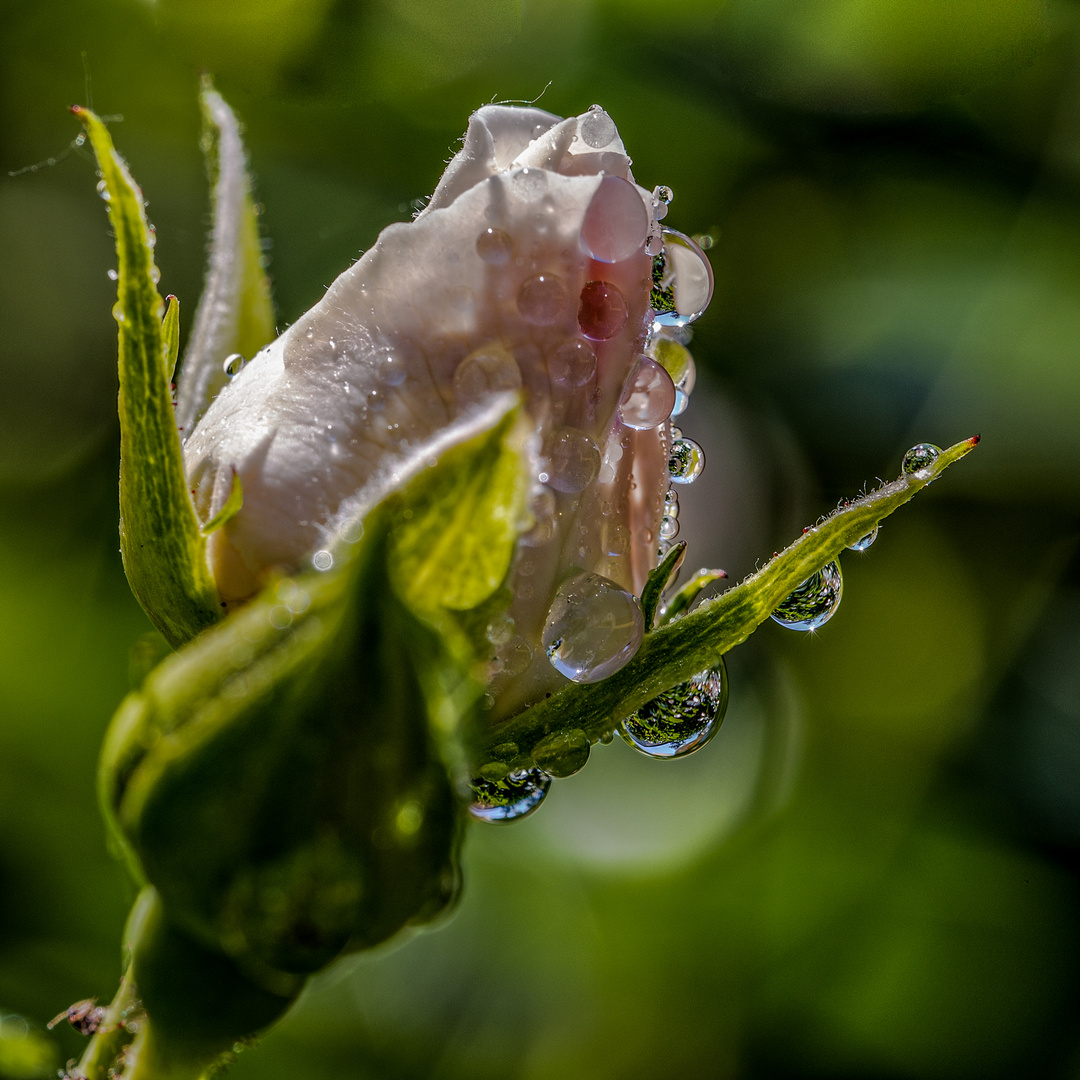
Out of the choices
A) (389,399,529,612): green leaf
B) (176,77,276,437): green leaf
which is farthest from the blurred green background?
(389,399,529,612): green leaf

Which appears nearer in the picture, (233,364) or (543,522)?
(543,522)

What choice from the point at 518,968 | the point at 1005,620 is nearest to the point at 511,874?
the point at 518,968

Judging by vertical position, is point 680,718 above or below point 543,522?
below

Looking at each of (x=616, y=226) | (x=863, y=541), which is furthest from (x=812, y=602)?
(x=616, y=226)

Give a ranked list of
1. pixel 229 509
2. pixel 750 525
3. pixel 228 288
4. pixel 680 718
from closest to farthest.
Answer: pixel 229 509 → pixel 680 718 → pixel 228 288 → pixel 750 525

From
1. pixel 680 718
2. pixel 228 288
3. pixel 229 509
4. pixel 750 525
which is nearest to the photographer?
pixel 229 509

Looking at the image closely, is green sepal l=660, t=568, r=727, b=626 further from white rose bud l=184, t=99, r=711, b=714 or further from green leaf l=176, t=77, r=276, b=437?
green leaf l=176, t=77, r=276, b=437

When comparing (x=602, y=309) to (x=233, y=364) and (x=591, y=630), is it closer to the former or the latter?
(x=591, y=630)
